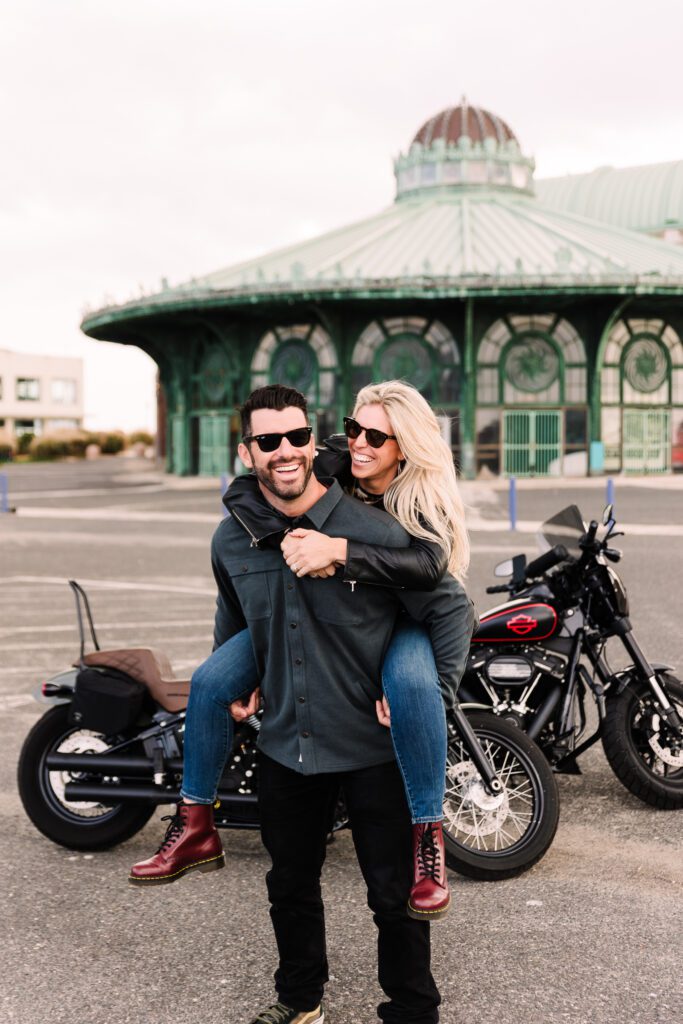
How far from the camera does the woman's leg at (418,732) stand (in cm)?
303

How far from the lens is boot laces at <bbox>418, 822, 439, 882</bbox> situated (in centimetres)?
304

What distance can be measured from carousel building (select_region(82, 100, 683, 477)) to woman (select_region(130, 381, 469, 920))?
31.9 metres

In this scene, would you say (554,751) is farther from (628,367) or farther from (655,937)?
(628,367)

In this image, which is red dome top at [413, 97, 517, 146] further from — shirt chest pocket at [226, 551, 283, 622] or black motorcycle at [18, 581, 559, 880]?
shirt chest pocket at [226, 551, 283, 622]

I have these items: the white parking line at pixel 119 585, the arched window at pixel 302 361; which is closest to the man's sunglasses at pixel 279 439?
the white parking line at pixel 119 585

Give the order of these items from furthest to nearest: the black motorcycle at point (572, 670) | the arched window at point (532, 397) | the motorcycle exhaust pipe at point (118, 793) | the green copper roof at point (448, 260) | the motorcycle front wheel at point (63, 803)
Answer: the arched window at point (532, 397)
the green copper roof at point (448, 260)
the black motorcycle at point (572, 670)
the motorcycle front wheel at point (63, 803)
the motorcycle exhaust pipe at point (118, 793)

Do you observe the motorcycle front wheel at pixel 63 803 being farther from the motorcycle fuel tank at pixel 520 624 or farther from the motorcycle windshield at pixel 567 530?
the motorcycle windshield at pixel 567 530

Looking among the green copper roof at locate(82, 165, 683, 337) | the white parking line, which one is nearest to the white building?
the green copper roof at locate(82, 165, 683, 337)

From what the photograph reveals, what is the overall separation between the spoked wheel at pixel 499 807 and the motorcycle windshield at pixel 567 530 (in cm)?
98

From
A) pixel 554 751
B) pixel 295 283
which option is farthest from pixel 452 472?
pixel 295 283

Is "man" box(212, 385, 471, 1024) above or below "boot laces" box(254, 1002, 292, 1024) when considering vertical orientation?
above

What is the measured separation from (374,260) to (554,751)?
35.0 metres

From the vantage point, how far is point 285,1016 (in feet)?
10.8

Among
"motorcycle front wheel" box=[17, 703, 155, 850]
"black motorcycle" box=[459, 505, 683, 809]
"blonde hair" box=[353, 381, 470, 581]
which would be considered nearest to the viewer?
"blonde hair" box=[353, 381, 470, 581]
